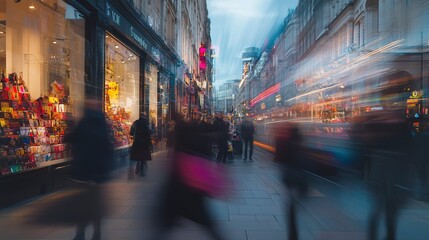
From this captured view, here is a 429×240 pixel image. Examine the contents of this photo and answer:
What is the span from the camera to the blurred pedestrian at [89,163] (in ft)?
14.8

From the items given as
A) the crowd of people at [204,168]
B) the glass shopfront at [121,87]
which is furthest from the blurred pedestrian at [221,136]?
the crowd of people at [204,168]

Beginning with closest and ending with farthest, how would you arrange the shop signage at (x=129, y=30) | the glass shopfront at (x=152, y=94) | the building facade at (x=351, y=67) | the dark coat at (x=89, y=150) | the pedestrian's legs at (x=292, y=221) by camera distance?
the dark coat at (x=89, y=150), the pedestrian's legs at (x=292, y=221), the building facade at (x=351, y=67), the shop signage at (x=129, y=30), the glass shopfront at (x=152, y=94)

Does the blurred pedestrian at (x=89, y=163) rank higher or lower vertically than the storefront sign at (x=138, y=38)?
lower

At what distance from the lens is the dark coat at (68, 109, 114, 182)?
14.8 ft

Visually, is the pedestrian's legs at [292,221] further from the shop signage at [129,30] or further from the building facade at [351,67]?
the shop signage at [129,30]

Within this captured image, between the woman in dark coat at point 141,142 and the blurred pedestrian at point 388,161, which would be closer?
the blurred pedestrian at point 388,161

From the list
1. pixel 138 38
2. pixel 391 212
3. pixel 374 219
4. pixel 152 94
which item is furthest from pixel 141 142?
pixel 152 94

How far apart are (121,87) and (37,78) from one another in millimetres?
5539

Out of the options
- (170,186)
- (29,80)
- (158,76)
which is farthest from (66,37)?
(158,76)

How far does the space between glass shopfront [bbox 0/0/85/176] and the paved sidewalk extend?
147 cm

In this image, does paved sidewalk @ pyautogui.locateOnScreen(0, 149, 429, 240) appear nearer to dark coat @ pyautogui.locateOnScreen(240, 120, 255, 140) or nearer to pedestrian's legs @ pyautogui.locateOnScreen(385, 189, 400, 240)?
pedestrian's legs @ pyautogui.locateOnScreen(385, 189, 400, 240)

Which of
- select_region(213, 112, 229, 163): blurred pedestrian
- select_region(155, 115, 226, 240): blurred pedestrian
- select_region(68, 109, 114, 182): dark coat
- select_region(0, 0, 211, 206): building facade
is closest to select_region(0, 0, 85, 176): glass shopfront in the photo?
select_region(0, 0, 211, 206): building facade

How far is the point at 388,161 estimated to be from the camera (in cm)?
466

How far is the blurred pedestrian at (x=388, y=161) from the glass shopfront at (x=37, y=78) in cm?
507
